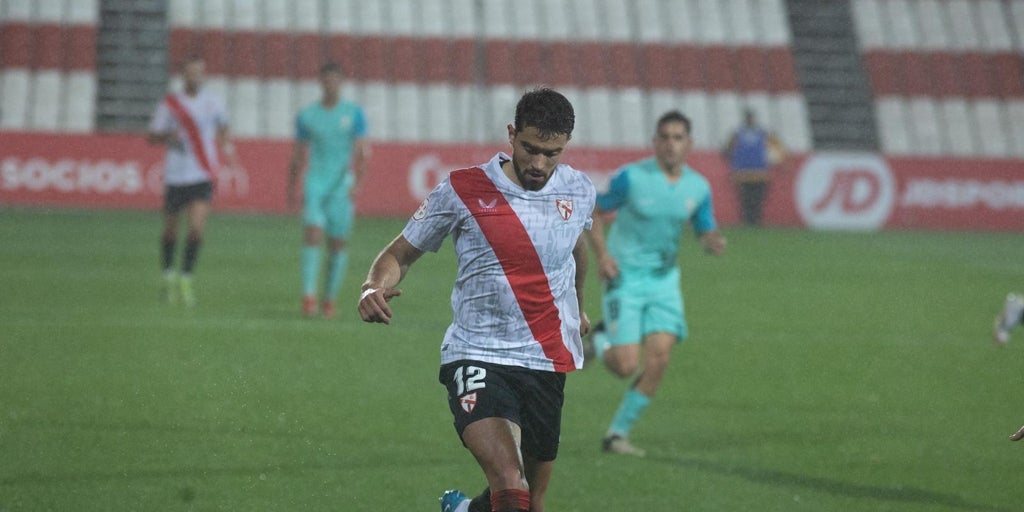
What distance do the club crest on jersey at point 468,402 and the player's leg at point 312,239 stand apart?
905 cm

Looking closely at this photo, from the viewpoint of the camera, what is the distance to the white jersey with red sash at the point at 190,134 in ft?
50.5

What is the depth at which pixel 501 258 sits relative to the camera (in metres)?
5.69

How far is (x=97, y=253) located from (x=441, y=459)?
11821mm

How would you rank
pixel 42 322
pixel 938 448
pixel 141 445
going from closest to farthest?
pixel 141 445 → pixel 938 448 → pixel 42 322

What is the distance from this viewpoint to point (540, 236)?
5.71m

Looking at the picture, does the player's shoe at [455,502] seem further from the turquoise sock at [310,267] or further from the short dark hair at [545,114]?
the turquoise sock at [310,267]

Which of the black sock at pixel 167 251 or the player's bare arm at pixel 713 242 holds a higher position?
the player's bare arm at pixel 713 242

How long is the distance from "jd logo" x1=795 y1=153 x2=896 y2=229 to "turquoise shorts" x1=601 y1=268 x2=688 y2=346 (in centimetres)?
A: 1955

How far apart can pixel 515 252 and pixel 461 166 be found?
2188 centimetres

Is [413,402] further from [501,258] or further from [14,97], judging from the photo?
[14,97]

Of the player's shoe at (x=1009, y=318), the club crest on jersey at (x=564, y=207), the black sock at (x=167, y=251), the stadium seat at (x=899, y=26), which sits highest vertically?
the stadium seat at (x=899, y=26)

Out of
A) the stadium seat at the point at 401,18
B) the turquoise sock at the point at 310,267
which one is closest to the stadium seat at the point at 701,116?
the stadium seat at the point at 401,18

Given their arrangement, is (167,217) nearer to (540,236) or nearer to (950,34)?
(540,236)

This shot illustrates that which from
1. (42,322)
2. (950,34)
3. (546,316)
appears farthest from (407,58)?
(546,316)
